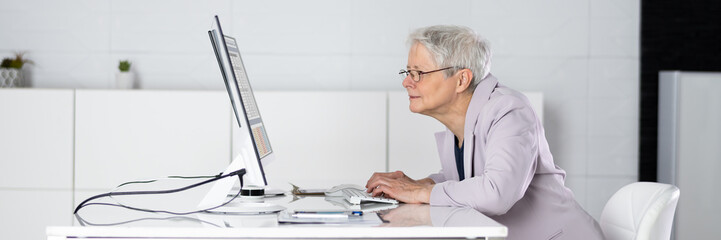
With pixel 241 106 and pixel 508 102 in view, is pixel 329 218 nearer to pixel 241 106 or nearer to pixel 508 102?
pixel 241 106

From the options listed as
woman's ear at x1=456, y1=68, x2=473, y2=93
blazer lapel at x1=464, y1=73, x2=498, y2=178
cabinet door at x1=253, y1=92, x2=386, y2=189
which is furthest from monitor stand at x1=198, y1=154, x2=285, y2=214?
cabinet door at x1=253, y1=92, x2=386, y2=189

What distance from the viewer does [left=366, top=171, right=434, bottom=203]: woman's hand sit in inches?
89.6

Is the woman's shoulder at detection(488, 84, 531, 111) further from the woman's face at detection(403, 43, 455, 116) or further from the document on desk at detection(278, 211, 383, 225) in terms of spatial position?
the document on desk at detection(278, 211, 383, 225)

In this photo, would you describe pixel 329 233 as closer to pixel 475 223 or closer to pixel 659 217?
pixel 475 223

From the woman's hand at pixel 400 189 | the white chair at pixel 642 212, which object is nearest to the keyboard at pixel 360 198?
the woman's hand at pixel 400 189

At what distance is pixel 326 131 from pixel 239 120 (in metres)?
2.03

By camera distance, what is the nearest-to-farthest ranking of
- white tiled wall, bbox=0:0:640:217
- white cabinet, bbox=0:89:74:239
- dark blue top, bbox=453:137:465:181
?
1. dark blue top, bbox=453:137:465:181
2. white cabinet, bbox=0:89:74:239
3. white tiled wall, bbox=0:0:640:217

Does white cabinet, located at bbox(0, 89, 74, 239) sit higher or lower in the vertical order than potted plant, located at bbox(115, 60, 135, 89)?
lower

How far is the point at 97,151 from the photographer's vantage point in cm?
409

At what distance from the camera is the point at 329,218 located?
5.98 ft

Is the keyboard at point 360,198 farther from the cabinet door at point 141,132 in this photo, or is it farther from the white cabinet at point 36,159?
the white cabinet at point 36,159

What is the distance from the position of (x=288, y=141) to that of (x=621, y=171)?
208 cm

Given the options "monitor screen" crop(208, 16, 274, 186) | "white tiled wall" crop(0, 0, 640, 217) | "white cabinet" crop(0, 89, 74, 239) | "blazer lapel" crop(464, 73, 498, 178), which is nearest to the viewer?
"monitor screen" crop(208, 16, 274, 186)

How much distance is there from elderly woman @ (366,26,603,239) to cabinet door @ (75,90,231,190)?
1747 millimetres
